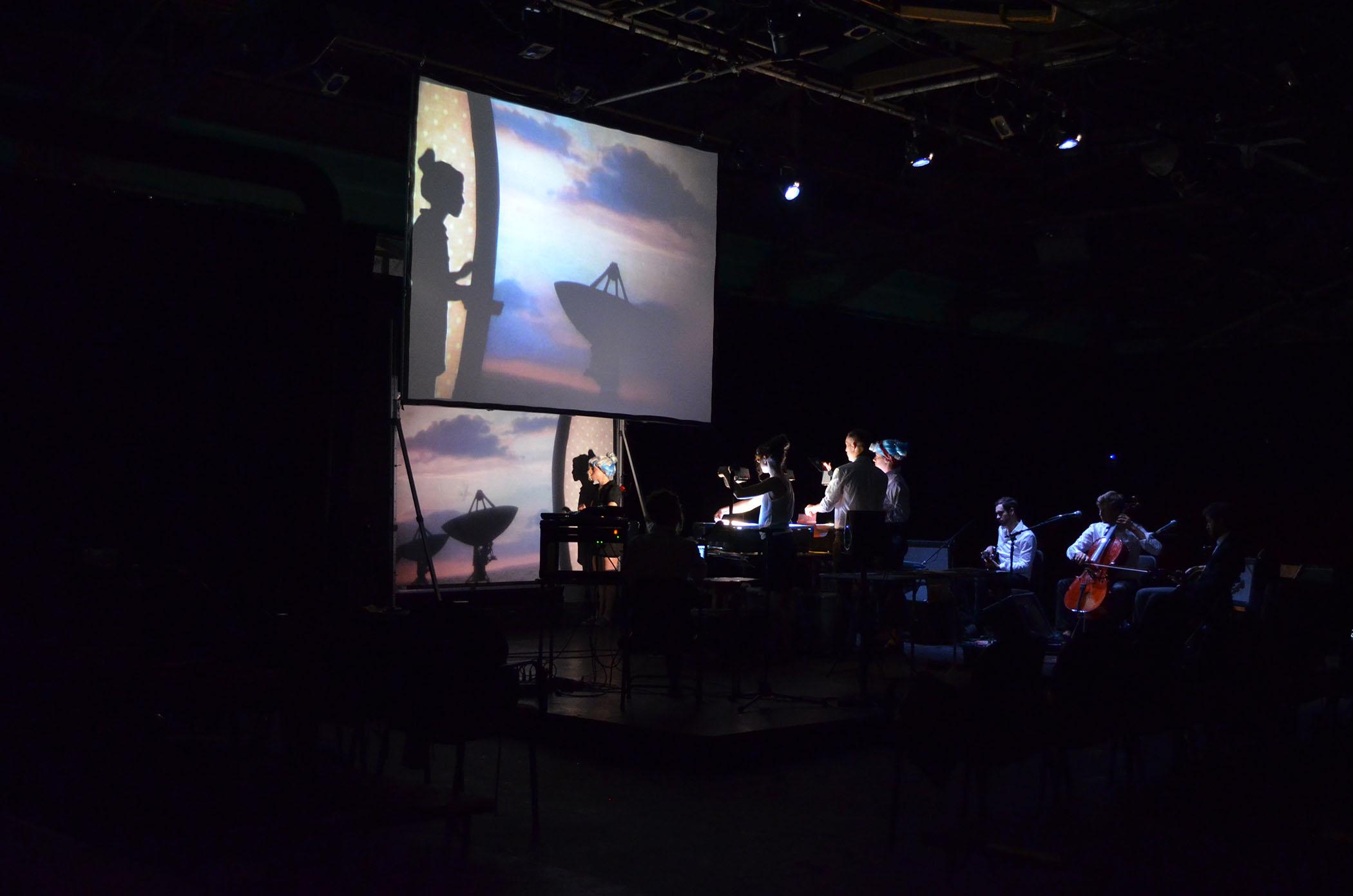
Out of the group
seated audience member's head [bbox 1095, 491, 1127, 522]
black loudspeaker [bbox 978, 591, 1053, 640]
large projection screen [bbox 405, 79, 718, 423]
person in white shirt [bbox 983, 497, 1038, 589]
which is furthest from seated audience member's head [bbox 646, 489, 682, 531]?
seated audience member's head [bbox 1095, 491, 1127, 522]

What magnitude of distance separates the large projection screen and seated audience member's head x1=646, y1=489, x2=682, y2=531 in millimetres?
1436

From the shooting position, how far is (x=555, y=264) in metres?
7.88

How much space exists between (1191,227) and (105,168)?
35.0ft

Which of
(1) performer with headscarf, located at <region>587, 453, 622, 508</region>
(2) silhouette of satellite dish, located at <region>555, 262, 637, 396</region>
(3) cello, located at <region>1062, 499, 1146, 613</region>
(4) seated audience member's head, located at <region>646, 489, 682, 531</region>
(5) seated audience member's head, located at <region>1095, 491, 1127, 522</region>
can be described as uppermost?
(2) silhouette of satellite dish, located at <region>555, 262, 637, 396</region>

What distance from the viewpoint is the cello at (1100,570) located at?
919 cm

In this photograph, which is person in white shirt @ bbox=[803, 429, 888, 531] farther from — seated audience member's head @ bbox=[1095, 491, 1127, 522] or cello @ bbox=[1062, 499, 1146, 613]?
cello @ bbox=[1062, 499, 1146, 613]

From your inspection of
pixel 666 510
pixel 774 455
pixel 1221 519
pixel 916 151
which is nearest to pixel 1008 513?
pixel 1221 519

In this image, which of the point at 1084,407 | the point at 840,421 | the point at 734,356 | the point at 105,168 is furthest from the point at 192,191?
the point at 1084,407

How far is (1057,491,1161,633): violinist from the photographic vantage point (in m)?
9.12

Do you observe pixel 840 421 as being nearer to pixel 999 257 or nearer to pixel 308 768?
pixel 999 257

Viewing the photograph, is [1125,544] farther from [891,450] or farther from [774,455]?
[774,455]

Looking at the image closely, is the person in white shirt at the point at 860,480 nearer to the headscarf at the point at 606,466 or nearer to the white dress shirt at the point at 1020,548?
the white dress shirt at the point at 1020,548

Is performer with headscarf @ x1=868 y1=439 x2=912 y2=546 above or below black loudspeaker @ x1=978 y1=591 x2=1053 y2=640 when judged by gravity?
above

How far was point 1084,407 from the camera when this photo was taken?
15625mm
